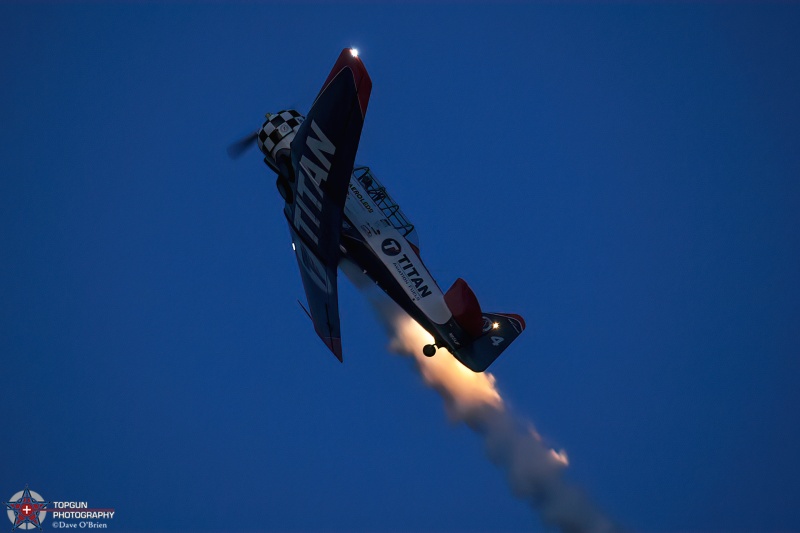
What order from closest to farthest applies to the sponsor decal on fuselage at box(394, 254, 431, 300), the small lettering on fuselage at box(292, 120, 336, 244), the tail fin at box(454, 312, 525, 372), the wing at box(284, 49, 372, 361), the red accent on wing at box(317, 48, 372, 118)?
the red accent on wing at box(317, 48, 372, 118)
the wing at box(284, 49, 372, 361)
the small lettering on fuselage at box(292, 120, 336, 244)
the tail fin at box(454, 312, 525, 372)
the sponsor decal on fuselage at box(394, 254, 431, 300)

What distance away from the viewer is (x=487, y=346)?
26.9m

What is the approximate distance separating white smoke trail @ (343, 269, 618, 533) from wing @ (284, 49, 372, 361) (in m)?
1.44

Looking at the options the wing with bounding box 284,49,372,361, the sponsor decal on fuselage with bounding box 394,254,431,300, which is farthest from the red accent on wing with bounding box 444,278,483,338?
the wing with bounding box 284,49,372,361

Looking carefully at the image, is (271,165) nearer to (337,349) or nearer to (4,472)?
(337,349)

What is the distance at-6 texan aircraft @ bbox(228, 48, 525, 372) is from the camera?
24859 millimetres

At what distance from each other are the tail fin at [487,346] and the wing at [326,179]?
3601 mm

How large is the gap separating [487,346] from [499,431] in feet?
11.2

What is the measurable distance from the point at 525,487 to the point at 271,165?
1154 cm

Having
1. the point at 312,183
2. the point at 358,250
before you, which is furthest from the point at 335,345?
the point at 312,183

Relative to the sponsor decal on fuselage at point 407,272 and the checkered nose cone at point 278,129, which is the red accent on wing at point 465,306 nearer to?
the sponsor decal on fuselage at point 407,272

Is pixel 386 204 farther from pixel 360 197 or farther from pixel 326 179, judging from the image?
pixel 326 179

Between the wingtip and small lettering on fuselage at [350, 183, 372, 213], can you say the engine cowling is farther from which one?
the wingtip

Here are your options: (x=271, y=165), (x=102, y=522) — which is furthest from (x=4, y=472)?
(x=271, y=165)

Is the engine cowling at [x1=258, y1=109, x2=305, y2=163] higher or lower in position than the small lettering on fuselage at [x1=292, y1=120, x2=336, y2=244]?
higher
